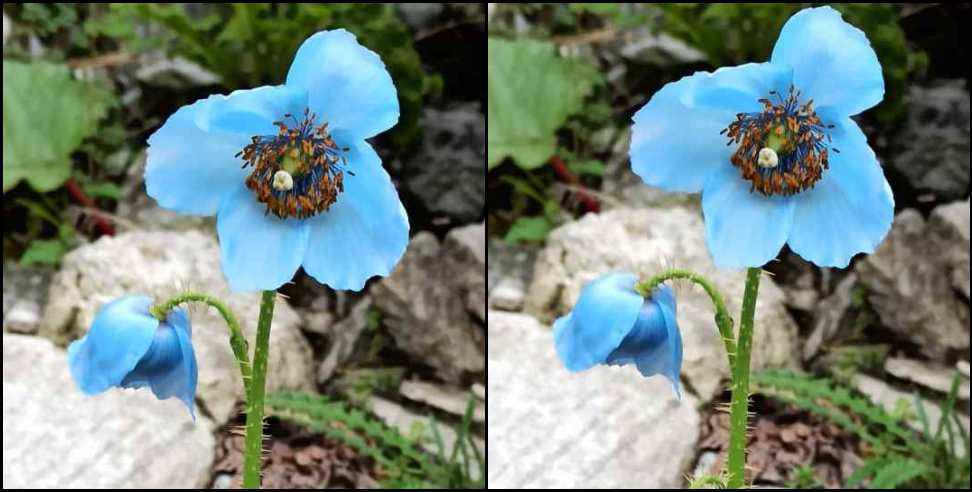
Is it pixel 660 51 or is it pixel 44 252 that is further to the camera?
pixel 660 51

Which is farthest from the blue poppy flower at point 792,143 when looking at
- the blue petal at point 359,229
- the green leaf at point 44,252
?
the green leaf at point 44,252

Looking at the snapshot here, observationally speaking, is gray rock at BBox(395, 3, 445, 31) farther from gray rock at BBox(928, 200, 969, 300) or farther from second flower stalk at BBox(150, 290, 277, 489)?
second flower stalk at BBox(150, 290, 277, 489)

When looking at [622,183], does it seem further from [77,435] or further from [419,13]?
[77,435]

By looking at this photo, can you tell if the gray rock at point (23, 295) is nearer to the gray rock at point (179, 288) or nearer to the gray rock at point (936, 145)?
the gray rock at point (179, 288)

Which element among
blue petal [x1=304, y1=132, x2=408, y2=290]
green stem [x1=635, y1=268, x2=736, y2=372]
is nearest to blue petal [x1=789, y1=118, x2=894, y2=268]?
green stem [x1=635, y1=268, x2=736, y2=372]

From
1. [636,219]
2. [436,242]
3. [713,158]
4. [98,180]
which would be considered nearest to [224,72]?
[98,180]

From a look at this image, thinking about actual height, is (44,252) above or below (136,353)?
above

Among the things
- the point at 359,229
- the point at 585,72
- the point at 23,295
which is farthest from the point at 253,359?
the point at 23,295

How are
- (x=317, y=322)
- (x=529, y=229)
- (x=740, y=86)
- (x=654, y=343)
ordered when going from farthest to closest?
(x=317, y=322) < (x=529, y=229) < (x=654, y=343) < (x=740, y=86)
